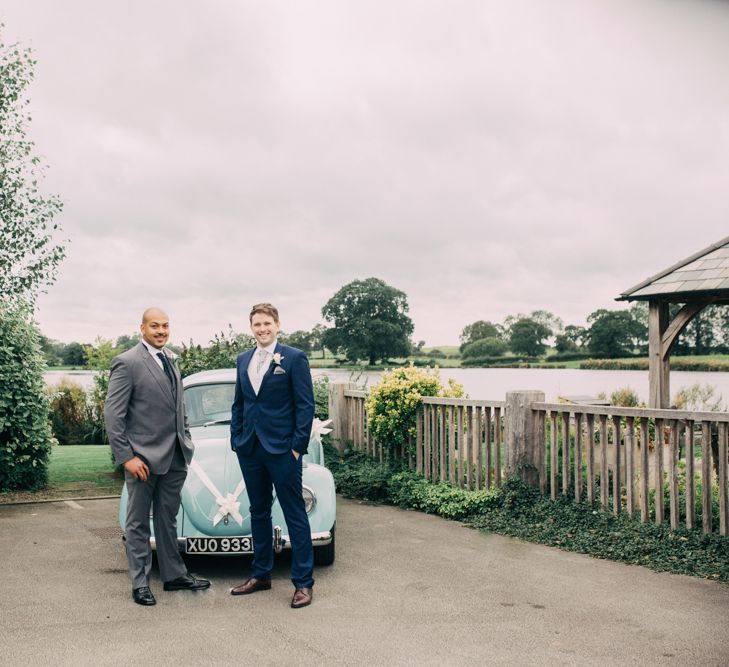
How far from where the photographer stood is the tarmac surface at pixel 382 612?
14.1ft

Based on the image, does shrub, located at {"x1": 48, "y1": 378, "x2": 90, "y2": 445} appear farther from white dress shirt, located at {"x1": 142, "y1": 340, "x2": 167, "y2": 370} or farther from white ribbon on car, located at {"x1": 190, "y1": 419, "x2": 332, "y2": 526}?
white dress shirt, located at {"x1": 142, "y1": 340, "x2": 167, "y2": 370}

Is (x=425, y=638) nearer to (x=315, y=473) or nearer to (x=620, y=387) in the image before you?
(x=315, y=473)

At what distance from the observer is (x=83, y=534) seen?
300 inches

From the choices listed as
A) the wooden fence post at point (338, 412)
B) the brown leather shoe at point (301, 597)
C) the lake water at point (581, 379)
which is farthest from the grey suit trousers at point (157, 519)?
the lake water at point (581, 379)

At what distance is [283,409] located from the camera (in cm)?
540

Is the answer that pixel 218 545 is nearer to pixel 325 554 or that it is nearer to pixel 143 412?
pixel 325 554

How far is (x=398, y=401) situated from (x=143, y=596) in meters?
5.12

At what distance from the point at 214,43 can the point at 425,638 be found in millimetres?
5004

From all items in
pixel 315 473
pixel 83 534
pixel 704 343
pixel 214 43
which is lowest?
pixel 83 534

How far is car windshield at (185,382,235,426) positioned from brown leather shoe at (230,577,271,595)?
6.46ft

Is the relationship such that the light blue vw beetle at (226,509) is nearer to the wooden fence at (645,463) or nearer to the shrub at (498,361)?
the wooden fence at (645,463)

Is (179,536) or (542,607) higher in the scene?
(179,536)

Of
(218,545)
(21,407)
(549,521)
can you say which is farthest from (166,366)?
(21,407)

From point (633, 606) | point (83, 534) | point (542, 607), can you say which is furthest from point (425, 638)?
point (83, 534)
